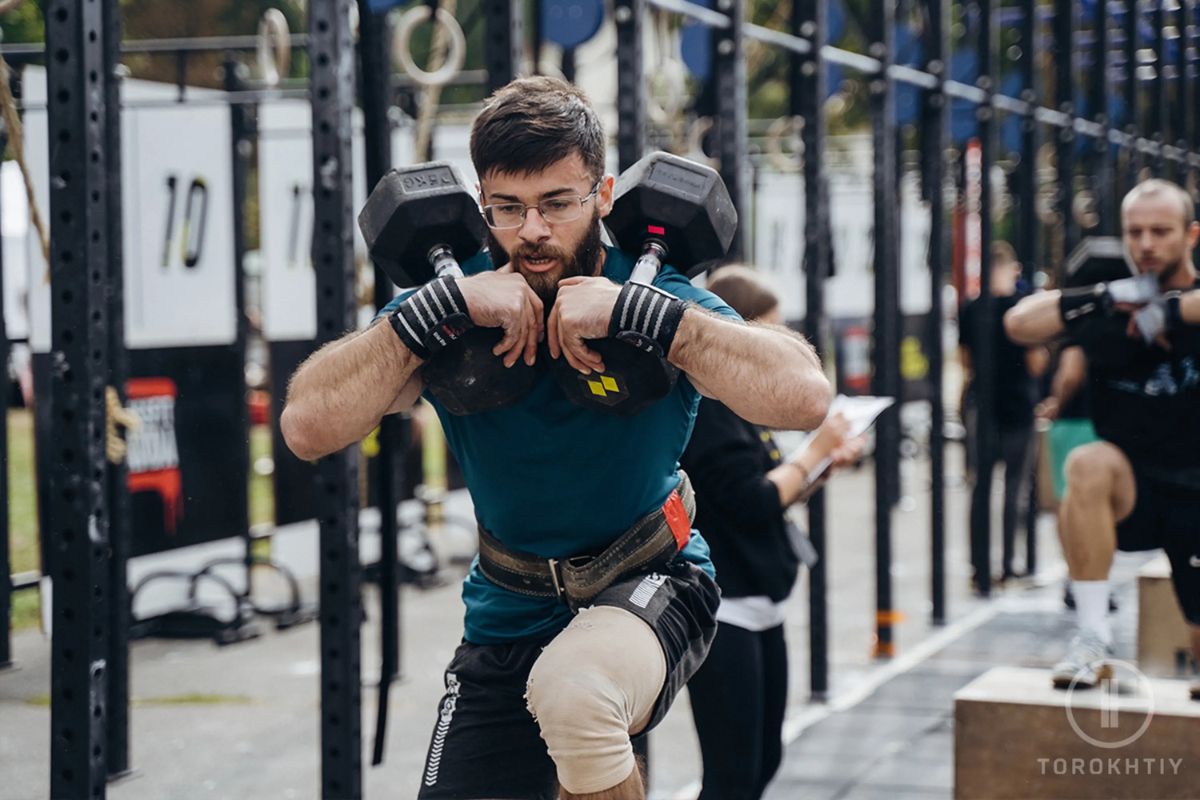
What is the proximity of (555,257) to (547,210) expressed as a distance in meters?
0.09

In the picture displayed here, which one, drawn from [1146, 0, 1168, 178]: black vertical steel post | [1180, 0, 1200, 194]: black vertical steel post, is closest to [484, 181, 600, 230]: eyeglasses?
[1180, 0, 1200, 194]: black vertical steel post

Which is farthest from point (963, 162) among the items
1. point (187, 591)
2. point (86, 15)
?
point (86, 15)

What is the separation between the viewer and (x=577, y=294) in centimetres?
277

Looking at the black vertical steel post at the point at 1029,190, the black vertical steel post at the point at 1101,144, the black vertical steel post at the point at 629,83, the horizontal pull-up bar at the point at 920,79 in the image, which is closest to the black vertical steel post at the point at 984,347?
the horizontal pull-up bar at the point at 920,79

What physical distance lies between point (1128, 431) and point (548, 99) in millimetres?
3459

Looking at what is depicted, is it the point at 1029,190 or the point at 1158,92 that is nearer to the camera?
the point at 1029,190

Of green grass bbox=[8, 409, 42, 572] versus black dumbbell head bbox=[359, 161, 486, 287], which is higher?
black dumbbell head bbox=[359, 161, 486, 287]

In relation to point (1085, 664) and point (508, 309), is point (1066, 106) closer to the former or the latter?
point (1085, 664)

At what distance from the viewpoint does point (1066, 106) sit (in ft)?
35.7

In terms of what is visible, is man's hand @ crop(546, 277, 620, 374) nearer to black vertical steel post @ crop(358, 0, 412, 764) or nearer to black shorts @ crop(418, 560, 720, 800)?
black shorts @ crop(418, 560, 720, 800)

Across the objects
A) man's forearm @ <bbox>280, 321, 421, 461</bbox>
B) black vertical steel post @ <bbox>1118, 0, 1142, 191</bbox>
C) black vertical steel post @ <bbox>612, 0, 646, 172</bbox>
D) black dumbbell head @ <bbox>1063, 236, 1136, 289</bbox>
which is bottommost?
man's forearm @ <bbox>280, 321, 421, 461</bbox>

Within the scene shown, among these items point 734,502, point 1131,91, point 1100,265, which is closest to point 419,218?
point 734,502

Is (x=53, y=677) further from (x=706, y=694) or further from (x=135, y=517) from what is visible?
(x=135, y=517)

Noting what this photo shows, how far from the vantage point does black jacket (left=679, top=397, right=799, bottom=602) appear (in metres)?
4.24
